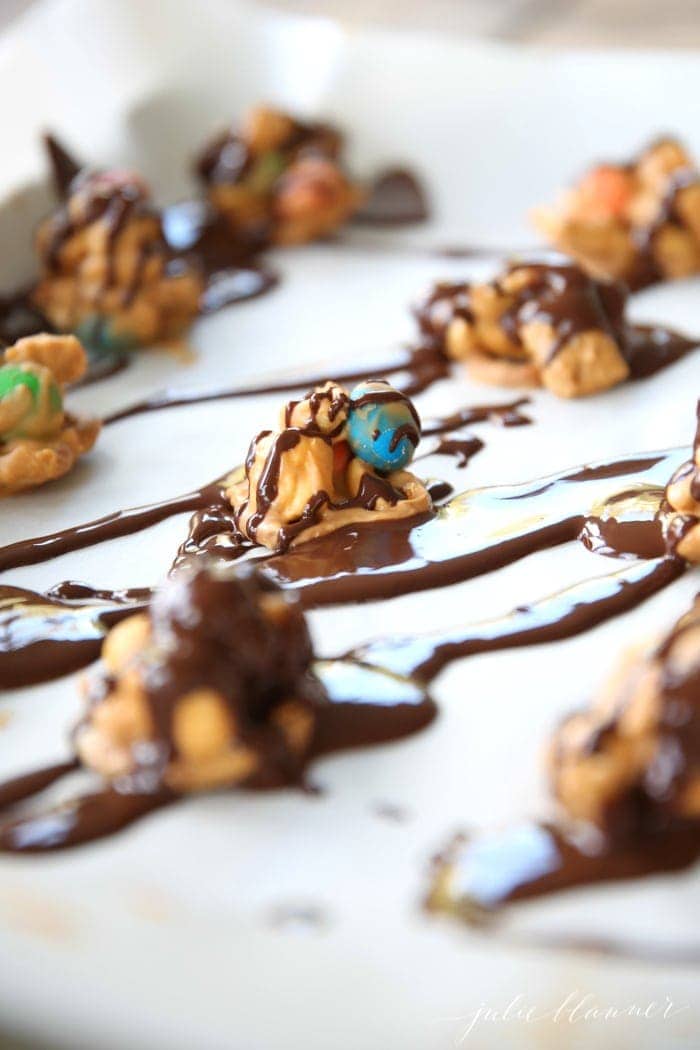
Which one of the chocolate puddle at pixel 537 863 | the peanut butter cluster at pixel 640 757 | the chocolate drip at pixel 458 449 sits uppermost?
the chocolate drip at pixel 458 449

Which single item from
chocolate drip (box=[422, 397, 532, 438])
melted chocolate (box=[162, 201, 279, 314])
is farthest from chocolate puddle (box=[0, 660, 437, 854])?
melted chocolate (box=[162, 201, 279, 314])

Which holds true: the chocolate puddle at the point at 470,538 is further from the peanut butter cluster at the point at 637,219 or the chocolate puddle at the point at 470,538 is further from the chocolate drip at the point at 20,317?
the chocolate drip at the point at 20,317

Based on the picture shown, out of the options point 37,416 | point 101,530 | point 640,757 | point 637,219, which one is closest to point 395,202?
point 637,219

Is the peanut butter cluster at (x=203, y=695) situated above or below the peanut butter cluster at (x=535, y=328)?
below

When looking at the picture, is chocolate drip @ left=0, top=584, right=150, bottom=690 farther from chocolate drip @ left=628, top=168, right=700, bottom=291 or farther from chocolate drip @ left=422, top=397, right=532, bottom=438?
chocolate drip @ left=628, top=168, right=700, bottom=291

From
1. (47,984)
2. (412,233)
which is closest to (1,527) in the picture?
(47,984)

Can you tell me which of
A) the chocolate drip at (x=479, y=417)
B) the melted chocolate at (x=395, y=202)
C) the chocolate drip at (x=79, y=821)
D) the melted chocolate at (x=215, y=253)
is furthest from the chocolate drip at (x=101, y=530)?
the melted chocolate at (x=395, y=202)

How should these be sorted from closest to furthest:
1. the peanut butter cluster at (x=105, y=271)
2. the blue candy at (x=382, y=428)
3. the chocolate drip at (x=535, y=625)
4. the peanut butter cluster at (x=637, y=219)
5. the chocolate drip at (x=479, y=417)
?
1. the chocolate drip at (x=535, y=625)
2. the blue candy at (x=382, y=428)
3. the chocolate drip at (x=479, y=417)
4. the peanut butter cluster at (x=105, y=271)
5. the peanut butter cluster at (x=637, y=219)
